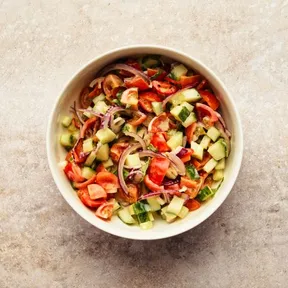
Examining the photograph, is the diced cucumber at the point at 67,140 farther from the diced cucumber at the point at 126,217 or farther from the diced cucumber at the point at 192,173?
the diced cucumber at the point at 192,173

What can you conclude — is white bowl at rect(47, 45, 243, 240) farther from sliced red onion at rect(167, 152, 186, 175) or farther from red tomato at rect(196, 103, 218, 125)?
sliced red onion at rect(167, 152, 186, 175)

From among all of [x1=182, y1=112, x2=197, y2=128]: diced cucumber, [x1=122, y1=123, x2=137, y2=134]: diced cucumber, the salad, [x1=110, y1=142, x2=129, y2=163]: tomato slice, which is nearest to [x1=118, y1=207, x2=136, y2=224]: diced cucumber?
the salad

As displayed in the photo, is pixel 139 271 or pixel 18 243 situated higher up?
pixel 18 243

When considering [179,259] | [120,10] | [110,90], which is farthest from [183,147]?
[120,10]

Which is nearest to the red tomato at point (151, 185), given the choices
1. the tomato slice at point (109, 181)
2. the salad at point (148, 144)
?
the salad at point (148, 144)

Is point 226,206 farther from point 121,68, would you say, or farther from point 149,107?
point 121,68

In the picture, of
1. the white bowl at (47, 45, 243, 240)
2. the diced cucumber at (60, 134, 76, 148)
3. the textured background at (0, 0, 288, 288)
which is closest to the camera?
the white bowl at (47, 45, 243, 240)
